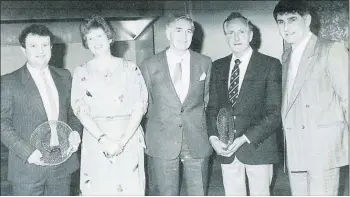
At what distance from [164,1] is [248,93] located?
0.78m

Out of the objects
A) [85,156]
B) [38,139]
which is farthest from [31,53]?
[85,156]

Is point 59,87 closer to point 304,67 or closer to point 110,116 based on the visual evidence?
point 110,116

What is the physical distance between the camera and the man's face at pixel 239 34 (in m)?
2.13

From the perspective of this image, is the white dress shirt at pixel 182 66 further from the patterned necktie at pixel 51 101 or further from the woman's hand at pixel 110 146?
the patterned necktie at pixel 51 101

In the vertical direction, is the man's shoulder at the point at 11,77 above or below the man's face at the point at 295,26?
below

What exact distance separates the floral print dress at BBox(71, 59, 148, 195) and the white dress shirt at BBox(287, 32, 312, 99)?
0.81 m

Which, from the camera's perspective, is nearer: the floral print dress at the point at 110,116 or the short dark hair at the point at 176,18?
the floral print dress at the point at 110,116

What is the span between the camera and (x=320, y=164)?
6.82 feet

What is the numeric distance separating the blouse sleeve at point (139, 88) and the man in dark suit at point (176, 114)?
0.27 feet

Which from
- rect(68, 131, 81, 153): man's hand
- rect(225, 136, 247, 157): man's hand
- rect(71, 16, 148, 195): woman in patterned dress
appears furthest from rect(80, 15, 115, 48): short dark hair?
rect(225, 136, 247, 157): man's hand

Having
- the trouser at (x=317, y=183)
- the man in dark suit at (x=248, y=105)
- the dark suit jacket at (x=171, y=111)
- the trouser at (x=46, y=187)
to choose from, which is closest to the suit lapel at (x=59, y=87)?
the trouser at (x=46, y=187)

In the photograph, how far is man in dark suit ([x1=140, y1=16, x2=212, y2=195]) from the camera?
2.16m

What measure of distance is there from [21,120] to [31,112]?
68mm

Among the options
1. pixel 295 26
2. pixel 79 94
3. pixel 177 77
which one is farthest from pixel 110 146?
pixel 295 26
